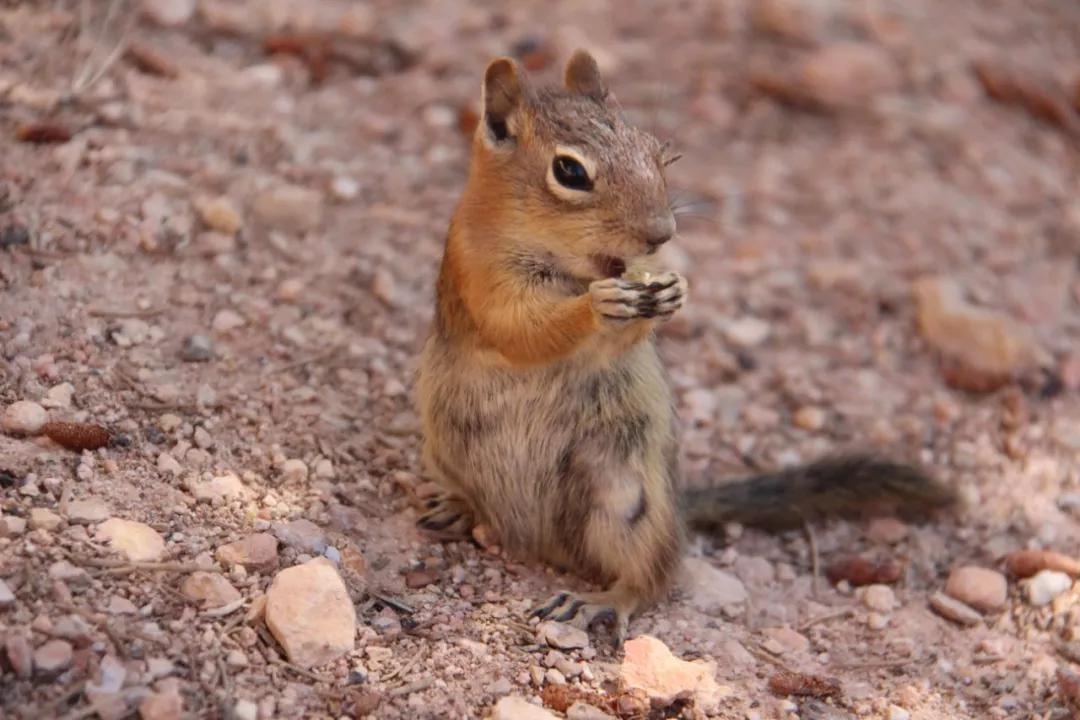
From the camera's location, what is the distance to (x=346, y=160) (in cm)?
441

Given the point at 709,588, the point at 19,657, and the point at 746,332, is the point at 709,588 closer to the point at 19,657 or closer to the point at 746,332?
the point at 746,332

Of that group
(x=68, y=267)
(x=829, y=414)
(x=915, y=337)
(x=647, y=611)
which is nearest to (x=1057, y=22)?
(x=915, y=337)

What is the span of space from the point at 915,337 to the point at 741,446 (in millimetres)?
816

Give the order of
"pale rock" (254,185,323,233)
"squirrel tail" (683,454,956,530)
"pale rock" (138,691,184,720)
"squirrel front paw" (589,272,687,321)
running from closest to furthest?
"pale rock" (138,691,184,720) < "squirrel front paw" (589,272,687,321) < "squirrel tail" (683,454,956,530) < "pale rock" (254,185,323,233)

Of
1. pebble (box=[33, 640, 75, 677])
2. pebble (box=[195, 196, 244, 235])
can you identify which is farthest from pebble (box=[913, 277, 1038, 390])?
pebble (box=[33, 640, 75, 677])

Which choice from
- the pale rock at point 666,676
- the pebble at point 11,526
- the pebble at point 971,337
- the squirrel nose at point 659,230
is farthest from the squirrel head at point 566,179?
the pebble at point 971,337

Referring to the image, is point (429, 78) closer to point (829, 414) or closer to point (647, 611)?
point (829, 414)

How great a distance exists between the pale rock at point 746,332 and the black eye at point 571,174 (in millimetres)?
1563

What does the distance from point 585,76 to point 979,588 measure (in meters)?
1.67

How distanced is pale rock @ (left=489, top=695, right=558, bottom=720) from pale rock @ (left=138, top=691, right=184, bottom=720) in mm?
607

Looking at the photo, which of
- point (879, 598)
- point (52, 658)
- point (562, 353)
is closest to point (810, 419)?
point (879, 598)

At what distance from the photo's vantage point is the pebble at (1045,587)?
10.9ft

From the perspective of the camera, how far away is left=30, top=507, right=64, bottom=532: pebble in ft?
8.70

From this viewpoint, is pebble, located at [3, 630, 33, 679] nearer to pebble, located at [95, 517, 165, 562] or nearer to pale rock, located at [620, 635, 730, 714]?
pebble, located at [95, 517, 165, 562]
